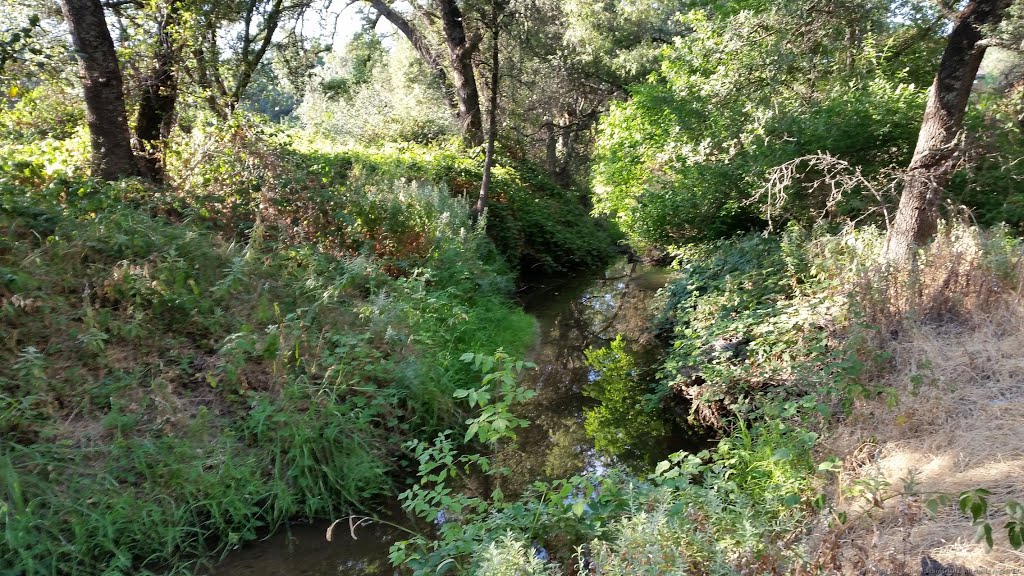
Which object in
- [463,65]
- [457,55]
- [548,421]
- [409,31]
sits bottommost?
[548,421]

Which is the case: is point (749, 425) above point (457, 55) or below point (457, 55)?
below

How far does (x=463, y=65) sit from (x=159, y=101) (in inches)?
318

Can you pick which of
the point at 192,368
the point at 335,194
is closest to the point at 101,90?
the point at 335,194

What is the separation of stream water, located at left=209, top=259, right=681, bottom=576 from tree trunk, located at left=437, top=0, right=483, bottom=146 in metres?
4.55

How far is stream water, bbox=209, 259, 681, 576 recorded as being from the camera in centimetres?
479

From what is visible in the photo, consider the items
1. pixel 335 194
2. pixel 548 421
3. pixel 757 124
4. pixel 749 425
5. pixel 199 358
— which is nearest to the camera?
pixel 199 358

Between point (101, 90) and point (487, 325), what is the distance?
5854 millimetres

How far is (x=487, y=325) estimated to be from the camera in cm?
963

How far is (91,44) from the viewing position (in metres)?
7.68

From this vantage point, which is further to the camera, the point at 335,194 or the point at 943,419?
the point at 335,194

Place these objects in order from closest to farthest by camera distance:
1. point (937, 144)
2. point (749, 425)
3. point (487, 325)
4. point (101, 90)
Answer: point (749, 425), point (937, 144), point (101, 90), point (487, 325)

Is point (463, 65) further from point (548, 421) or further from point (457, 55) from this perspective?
point (548, 421)

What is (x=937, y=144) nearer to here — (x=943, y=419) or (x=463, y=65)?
(x=943, y=419)

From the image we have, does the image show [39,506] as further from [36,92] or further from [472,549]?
[36,92]
